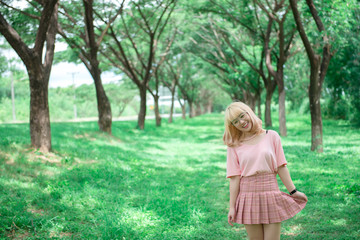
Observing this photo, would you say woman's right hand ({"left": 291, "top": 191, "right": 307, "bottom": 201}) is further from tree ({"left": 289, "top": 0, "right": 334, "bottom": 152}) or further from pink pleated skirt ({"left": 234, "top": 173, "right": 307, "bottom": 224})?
tree ({"left": 289, "top": 0, "right": 334, "bottom": 152})

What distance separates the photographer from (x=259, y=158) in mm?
3076

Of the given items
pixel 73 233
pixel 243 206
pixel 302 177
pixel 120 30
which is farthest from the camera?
pixel 120 30

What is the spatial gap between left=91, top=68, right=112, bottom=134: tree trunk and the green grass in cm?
449

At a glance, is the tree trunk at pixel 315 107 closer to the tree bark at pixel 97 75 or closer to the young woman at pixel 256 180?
the young woman at pixel 256 180

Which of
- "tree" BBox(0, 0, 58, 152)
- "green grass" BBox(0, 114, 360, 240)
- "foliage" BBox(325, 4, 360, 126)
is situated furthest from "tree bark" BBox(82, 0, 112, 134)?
"foliage" BBox(325, 4, 360, 126)

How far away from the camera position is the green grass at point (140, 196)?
4875 mm

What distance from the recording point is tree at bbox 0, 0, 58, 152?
27.1ft

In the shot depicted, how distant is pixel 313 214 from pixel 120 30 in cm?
1788

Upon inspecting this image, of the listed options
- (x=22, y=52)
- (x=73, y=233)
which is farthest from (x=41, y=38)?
(x=73, y=233)

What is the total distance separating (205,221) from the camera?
5453 millimetres

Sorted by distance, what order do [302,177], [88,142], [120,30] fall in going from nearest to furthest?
[302,177] → [88,142] → [120,30]

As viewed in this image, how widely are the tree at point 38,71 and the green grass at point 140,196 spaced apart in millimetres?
467

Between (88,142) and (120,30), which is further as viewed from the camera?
(120,30)

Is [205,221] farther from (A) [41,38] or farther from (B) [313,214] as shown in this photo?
(A) [41,38]
